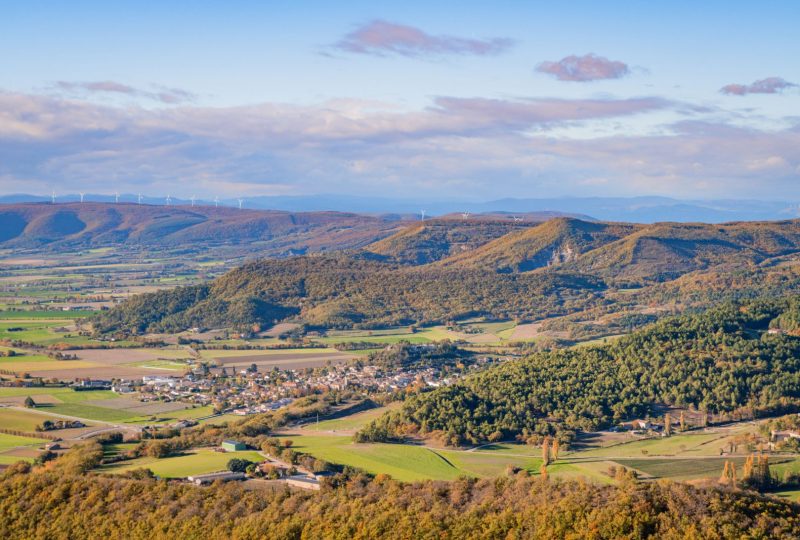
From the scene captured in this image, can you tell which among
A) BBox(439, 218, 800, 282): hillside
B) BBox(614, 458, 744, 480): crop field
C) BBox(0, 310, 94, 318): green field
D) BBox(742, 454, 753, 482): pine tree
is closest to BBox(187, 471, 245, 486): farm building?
BBox(614, 458, 744, 480): crop field

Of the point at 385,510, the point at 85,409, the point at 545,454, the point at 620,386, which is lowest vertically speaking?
the point at 85,409

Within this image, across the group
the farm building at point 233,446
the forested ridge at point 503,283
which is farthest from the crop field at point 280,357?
the farm building at point 233,446

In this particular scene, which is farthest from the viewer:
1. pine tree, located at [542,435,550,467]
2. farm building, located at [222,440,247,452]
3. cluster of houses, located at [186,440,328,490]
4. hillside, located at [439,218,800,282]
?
hillside, located at [439,218,800,282]

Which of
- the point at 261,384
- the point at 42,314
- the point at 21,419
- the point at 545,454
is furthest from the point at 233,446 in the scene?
the point at 42,314

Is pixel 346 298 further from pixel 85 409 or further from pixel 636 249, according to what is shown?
pixel 85 409

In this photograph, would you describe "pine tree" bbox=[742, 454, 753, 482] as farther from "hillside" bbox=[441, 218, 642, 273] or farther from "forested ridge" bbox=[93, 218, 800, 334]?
"hillside" bbox=[441, 218, 642, 273]

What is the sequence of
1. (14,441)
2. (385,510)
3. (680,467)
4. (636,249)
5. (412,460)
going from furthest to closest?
(636,249) < (14,441) < (412,460) < (680,467) < (385,510)
